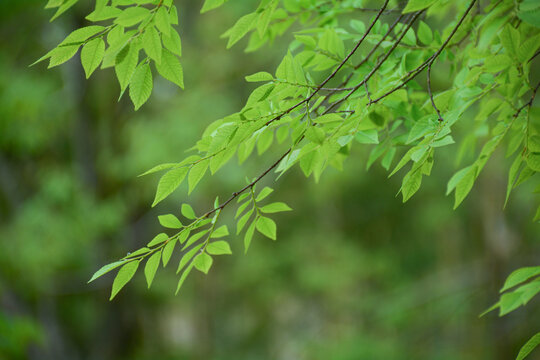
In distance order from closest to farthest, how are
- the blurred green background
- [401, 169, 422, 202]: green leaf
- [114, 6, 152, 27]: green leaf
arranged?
[114, 6, 152, 27]: green leaf < [401, 169, 422, 202]: green leaf < the blurred green background

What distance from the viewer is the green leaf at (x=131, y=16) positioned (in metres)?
0.70

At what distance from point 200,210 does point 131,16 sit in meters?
6.39

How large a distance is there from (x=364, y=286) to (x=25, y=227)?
561 centimetres

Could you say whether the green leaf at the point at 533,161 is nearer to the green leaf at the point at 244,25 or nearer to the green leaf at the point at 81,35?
the green leaf at the point at 244,25

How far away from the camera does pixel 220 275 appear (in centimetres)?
828

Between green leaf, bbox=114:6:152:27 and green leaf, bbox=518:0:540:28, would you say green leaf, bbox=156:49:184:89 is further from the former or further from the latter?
green leaf, bbox=518:0:540:28

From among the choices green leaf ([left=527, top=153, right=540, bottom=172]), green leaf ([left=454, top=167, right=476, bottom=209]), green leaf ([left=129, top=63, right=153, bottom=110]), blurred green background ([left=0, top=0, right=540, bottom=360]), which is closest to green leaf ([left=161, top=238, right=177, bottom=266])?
green leaf ([left=129, top=63, right=153, bottom=110])

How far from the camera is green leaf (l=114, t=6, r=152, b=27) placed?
701 millimetres

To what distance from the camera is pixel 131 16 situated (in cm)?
71

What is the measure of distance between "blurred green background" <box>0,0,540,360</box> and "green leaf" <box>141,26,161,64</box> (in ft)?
9.09

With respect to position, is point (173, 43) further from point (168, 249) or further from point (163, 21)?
point (168, 249)

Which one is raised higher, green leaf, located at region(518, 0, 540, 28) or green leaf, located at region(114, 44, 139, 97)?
green leaf, located at region(114, 44, 139, 97)

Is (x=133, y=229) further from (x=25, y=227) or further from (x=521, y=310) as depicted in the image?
(x=521, y=310)

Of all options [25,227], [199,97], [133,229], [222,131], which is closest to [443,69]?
[199,97]
